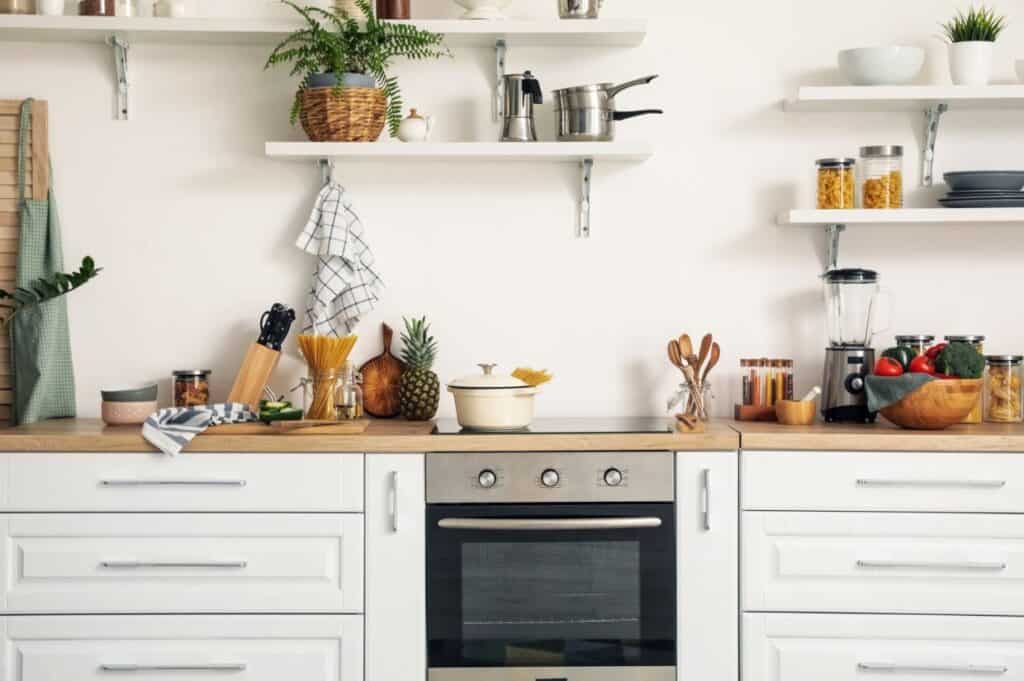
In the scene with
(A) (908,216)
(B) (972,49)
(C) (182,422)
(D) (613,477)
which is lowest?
(D) (613,477)

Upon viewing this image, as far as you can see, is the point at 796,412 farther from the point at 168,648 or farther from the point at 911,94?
the point at 168,648

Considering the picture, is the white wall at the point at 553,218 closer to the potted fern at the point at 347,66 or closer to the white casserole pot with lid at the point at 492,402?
the potted fern at the point at 347,66

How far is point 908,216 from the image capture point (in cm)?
316

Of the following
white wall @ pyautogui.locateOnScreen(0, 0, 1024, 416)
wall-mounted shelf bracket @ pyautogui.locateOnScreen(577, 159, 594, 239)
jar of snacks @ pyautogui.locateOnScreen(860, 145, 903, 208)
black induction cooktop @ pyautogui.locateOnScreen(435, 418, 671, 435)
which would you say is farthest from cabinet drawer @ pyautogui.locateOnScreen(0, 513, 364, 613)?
jar of snacks @ pyautogui.locateOnScreen(860, 145, 903, 208)

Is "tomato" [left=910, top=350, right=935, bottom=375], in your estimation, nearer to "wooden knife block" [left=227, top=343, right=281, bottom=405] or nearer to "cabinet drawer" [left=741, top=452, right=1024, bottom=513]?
"cabinet drawer" [left=741, top=452, right=1024, bottom=513]

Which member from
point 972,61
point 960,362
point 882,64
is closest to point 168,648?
point 960,362

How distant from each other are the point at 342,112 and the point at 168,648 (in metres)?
1.44

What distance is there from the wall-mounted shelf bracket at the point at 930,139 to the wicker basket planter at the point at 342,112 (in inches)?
61.4

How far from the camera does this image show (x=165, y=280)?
134 inches

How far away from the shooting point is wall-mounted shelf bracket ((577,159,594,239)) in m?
3.35

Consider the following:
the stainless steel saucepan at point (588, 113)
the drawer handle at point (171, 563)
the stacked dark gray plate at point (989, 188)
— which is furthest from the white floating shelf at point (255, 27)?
the drawer handle at point (171, 563)

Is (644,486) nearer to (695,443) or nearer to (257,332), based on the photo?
(695,443)

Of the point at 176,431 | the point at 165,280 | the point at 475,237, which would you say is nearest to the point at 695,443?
the point at 475,237

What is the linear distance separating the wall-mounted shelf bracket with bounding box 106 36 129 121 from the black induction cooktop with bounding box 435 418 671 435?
1.29 metres
